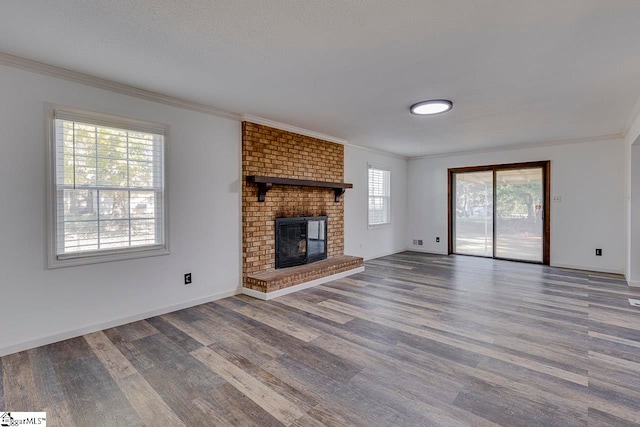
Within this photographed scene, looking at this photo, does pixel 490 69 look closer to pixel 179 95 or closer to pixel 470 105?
pixel 470 105

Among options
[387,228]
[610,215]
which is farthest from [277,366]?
[610,215]

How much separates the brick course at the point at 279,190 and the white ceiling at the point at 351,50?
0.64 metres

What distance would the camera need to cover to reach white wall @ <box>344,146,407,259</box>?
6301 millimetres

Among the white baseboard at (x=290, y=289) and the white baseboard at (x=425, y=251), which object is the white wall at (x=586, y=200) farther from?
the white baseboard at (x=290, y=289)

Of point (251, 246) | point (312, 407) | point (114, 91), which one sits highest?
point (114, 91)

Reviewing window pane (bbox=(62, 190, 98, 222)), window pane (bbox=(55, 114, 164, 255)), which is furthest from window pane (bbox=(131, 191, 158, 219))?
window pane (bbox=(62, 190, 98, 222))

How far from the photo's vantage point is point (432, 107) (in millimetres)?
3771

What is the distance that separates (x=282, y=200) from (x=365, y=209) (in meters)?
2.43

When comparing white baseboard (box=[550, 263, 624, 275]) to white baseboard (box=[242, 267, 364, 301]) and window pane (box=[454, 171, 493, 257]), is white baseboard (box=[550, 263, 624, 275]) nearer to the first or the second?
window pane (box=[454, 171, 493, 257])

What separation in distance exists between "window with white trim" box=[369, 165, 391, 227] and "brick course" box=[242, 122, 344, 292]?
1.29 m

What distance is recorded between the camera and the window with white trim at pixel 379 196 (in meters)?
6.97

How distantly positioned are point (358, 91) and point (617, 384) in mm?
3251

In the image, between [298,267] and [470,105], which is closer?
[470,105]

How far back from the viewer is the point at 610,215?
5.52 meters
